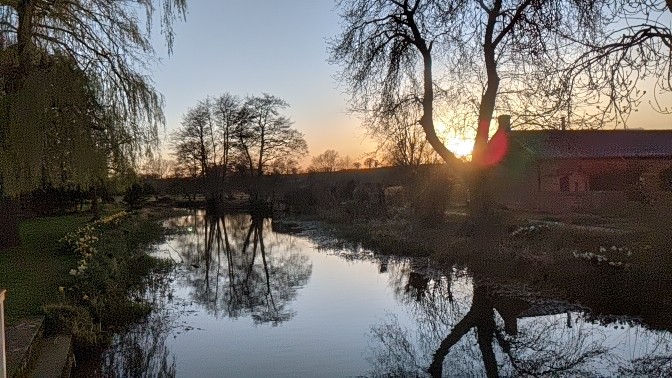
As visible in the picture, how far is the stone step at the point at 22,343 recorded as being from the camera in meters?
5.01

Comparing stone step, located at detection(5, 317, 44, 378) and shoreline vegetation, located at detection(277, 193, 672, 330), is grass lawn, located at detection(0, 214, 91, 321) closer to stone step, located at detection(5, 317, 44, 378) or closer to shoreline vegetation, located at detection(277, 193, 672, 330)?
stone step, located at detection(5, 317, 44, 378)

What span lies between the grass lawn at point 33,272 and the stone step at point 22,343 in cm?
52

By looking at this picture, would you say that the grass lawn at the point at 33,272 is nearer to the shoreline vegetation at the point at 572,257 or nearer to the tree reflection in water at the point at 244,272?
the tree reflection in water at the point at 244,272

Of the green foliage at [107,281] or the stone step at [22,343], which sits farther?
the green foliage at [107,281]

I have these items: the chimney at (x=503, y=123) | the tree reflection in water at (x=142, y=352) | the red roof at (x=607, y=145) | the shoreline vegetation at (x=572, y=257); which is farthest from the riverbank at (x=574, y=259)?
the red roof at (x=607, y=145)

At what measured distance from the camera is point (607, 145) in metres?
27.7

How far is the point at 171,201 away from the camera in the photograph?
52.8 meters

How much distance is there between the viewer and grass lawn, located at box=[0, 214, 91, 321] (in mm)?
7801

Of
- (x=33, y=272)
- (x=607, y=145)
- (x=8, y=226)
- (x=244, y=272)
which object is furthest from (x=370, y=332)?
(x=607, y=145)

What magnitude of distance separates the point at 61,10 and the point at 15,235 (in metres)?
7.89

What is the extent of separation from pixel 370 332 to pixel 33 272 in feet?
23.0

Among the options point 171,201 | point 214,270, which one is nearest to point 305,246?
point 214,270

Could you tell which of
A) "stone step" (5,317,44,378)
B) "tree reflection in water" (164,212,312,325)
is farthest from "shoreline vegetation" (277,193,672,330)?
"stone step" (5,317,44,378)

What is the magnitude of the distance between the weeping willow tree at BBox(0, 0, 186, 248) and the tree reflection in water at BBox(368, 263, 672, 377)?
5523 mm
